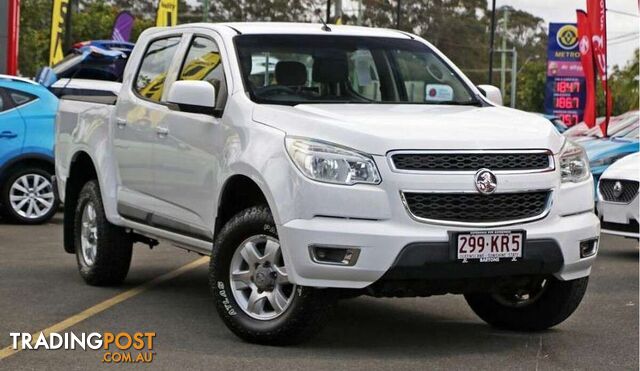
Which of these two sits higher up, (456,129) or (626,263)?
(456,129)

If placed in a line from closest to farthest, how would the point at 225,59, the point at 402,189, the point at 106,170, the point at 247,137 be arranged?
the point at 402,189 → the point at 247,137 → the point at 225,59 → the point at 106,170

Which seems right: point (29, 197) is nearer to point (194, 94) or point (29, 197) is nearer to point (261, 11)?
point (194, 94)

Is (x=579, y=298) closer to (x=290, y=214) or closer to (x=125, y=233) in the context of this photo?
(x=290, y=214)

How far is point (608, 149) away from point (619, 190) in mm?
4860

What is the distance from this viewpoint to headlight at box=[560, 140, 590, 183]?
7.49 meters

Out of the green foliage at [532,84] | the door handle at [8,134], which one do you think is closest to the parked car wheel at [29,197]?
the door handle at [8,134]

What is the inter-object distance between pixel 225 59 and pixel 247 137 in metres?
0.91

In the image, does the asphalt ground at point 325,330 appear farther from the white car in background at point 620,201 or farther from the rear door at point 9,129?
the rear door at point 9,129

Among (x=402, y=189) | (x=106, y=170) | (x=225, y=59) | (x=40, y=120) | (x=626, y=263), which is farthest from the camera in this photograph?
(x=40, y=120)

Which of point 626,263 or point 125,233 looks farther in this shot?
point 626,263

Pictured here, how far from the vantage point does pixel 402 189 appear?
6.85 m

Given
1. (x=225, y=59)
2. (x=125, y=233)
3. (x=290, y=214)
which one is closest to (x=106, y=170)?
(x=125, y=233)

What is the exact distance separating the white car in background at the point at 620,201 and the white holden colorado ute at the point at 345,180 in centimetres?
413

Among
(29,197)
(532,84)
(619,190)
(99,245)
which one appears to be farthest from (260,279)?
(532,84)
